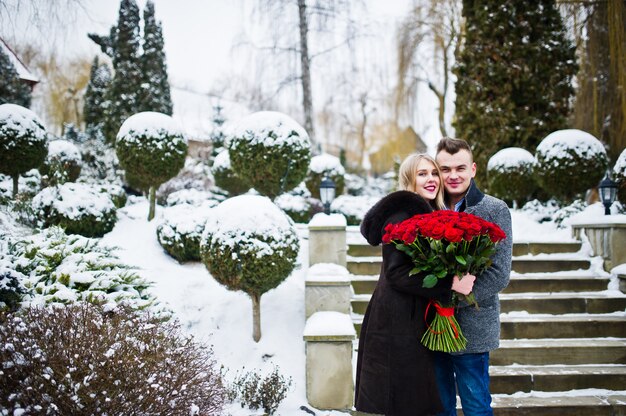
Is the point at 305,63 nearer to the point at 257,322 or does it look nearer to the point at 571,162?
the point at 571,162

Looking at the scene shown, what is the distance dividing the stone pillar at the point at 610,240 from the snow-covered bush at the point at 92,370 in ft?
14.6

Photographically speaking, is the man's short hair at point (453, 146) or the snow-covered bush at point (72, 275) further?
the snow-covered bush at point (72, 275)

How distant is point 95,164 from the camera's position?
12070 millimetres

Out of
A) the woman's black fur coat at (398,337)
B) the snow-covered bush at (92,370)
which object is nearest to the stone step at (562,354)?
the woman's black fur coat at (398,337)

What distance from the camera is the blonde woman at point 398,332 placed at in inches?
77.6

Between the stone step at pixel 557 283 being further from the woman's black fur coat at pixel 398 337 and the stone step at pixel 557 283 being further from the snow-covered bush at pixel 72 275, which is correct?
the snow-covered bush at pixel 72 275

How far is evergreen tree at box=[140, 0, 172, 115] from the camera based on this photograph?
1533cm

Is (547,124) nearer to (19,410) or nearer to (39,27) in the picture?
(39,27)

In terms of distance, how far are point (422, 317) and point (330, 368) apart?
1.56 metres

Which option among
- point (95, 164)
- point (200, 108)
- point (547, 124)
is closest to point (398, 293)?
point (547, 124)

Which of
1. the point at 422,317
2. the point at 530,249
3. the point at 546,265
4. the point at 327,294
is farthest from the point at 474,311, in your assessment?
the point at 530,249

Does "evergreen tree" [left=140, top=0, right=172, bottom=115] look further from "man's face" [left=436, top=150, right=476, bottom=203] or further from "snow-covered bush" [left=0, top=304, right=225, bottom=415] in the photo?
"man's face" [left=436, top=150, right=476, bottom=203]

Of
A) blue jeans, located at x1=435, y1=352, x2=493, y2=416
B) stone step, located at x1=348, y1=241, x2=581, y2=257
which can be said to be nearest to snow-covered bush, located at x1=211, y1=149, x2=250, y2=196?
stone step, located at x1=348, y1=241, x2=581, y2=257

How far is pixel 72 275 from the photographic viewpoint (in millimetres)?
3586
